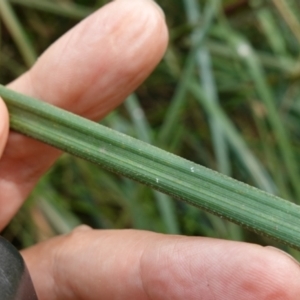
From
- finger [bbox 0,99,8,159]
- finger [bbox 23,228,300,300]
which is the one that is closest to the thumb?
finger [bbox 0,99,8,159]

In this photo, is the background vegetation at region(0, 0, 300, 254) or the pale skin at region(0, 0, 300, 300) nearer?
the pale skin at region(0, 0, 300, 300)

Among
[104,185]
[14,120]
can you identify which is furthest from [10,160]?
[104,185]

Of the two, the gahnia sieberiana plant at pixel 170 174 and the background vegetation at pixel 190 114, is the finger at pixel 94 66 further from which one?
the background vegetation at pixel 190 114

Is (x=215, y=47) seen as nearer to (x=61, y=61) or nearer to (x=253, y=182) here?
(x=253, y=182)

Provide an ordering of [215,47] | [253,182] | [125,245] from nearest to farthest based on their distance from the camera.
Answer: [125,245]
[253,182]
[215,47]

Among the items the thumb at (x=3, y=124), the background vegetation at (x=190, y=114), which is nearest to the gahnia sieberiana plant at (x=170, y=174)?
the thumb at (x=3, y=124)

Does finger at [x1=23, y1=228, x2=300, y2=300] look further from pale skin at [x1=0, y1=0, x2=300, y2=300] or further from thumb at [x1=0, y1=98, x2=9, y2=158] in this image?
thumb at [x1=0, y1=98, x2=9, y2=158]

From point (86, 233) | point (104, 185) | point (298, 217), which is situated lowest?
point (104, 185)
